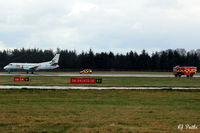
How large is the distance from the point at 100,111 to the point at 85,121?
11.7 ft

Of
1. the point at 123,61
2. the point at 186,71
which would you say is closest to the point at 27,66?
the point at 186,71

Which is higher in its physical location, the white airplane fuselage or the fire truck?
the white airplane fuselage

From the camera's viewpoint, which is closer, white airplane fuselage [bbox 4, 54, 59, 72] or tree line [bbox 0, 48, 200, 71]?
white airplane fuselage [bbox 4, 54, 59, 72]

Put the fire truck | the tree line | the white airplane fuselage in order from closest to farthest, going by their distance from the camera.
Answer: the fire truck
the white airplane fuselage
the tree line

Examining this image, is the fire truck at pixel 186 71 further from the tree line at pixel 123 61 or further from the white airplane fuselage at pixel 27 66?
the tree line at pixel 123 61

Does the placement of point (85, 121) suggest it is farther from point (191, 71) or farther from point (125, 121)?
point (191, 71)

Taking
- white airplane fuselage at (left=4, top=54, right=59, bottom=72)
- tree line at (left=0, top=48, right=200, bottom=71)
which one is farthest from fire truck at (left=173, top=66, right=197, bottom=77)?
tree line at (left=0, top=48, right=200, bottom=71)

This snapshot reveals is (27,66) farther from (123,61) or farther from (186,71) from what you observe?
(123,61)

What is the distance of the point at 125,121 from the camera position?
47.3 ft

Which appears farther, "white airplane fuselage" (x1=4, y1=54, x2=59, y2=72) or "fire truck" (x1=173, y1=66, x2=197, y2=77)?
"white airplane fuselage" (x1=4, y1=54, x2=59, y2=72)

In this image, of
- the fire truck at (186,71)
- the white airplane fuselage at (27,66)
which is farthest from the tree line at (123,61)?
the fire truck at (186,71)

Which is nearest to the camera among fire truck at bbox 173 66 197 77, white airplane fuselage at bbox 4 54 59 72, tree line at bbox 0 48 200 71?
fire truck at bbox 173 66 197 77

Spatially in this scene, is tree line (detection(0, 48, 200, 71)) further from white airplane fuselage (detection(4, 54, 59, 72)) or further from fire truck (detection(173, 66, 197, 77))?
fire truck (detection(173, 66, 197, 77))

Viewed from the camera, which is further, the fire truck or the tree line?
the tree line
